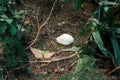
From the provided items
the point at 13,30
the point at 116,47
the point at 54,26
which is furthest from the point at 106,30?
the point at 13,30

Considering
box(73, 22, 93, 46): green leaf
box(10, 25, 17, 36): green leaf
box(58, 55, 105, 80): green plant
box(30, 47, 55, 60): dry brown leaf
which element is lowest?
box(30, 47, 55, 60): dry brown leaf

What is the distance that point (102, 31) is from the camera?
2.51 metres

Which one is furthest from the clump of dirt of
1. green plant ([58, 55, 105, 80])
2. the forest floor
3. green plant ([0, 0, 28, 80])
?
green plant ([58, 55, 105, 80])

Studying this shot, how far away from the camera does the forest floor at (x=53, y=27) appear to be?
2422mm

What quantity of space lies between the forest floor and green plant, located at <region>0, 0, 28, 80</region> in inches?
3.1

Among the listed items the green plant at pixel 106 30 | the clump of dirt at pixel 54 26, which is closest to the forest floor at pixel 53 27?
the clump of dirt at pixel 54 26

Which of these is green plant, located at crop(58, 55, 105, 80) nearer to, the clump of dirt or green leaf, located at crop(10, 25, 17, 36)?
the clump of dirt

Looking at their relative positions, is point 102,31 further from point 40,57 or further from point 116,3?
point 40,57

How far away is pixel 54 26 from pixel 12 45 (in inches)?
21.7

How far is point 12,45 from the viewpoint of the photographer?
2.30 meters

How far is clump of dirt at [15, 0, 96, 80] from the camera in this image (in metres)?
2.43

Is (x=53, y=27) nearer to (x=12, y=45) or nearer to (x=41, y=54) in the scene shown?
(x=41, y=54)

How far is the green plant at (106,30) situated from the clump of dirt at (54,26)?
0.18m

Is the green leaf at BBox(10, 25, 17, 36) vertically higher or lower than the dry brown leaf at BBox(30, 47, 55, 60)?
higher
